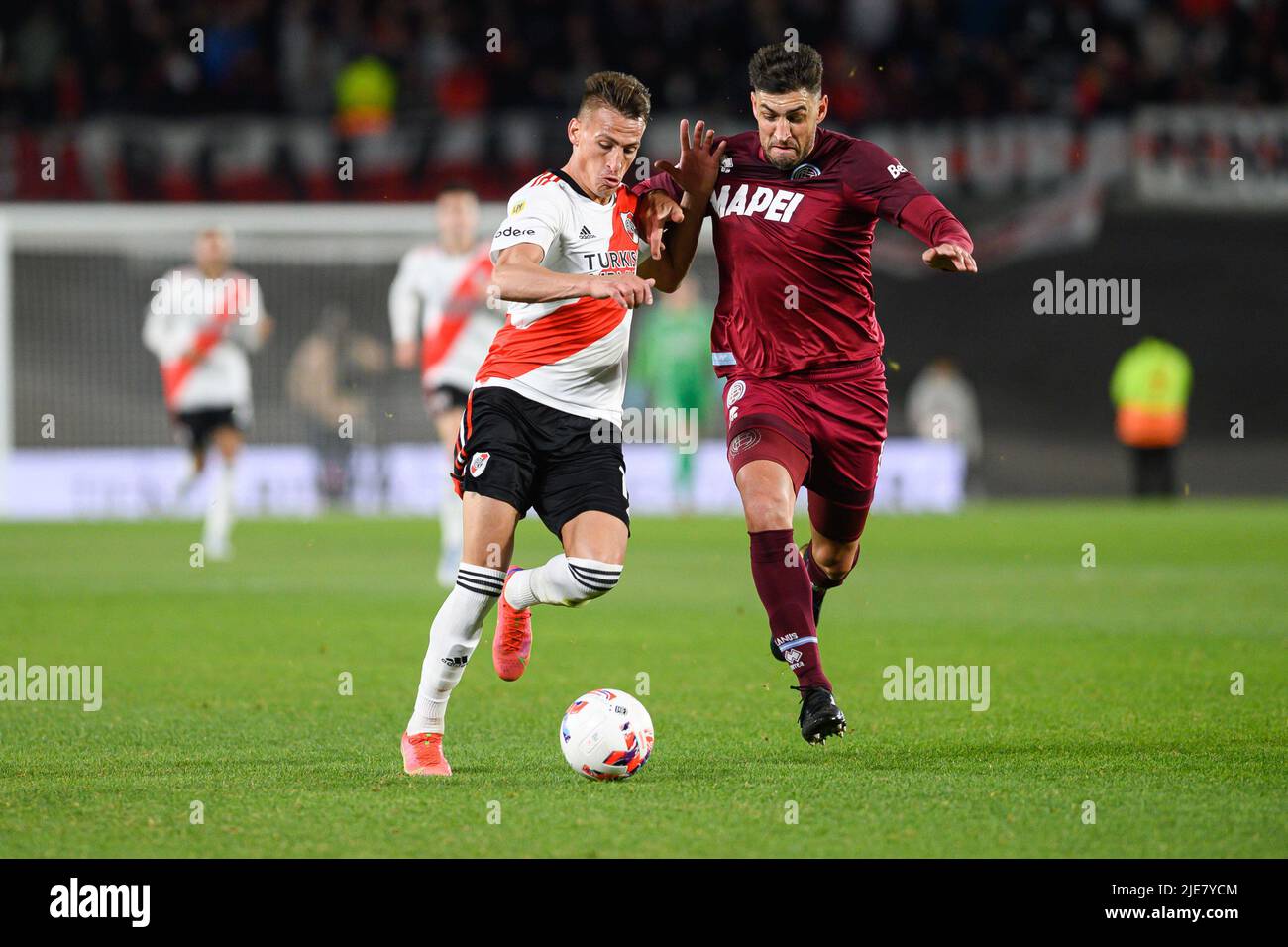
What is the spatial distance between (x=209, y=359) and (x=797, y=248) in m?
9.65

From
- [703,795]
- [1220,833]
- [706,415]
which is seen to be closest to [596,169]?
[703,795]

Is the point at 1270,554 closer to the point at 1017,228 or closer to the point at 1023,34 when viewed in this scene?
the point at 1017,228

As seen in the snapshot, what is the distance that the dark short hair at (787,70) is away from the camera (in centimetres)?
649

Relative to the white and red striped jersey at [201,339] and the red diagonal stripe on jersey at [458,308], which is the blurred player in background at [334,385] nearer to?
the white and red striped jersey at [201,339]

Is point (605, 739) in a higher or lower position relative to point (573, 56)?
lower

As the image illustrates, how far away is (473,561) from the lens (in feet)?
19.3

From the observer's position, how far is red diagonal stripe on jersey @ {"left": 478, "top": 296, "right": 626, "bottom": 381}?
6.23 meters

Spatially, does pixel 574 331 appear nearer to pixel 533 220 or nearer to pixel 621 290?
pixel 533 220

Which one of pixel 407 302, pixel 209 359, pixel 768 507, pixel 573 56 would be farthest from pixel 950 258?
pixel 573 56

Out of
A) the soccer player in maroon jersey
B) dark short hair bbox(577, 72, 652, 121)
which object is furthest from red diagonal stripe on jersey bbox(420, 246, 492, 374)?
dark short hair bbox(577, 72, 652, 121)

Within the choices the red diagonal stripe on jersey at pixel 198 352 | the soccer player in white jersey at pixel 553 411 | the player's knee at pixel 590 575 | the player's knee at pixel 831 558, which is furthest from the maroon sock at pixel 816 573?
the red diagonal stripe on jersey at pixel 198 352

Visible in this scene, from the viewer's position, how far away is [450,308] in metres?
12.5

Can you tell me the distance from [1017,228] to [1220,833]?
19705 mm

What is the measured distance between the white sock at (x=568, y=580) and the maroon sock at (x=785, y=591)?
1.89ft
